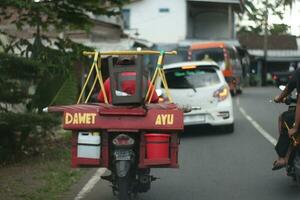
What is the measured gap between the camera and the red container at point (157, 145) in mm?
7105

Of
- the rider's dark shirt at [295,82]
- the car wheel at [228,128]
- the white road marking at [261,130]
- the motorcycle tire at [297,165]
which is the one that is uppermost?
the rider's dark shirt at [295,82]

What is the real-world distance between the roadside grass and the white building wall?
37299 mm

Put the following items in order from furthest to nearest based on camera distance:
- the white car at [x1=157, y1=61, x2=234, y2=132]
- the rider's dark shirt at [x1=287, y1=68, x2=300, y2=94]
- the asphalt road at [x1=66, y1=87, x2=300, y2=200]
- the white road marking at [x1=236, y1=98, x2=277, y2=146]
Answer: the white car at [x1=157, y1=61, x2=234, y2=132] → the white road marking at [x1=236, y1=98, x2=277, y2=146] → the asphalt road at [x1=66, y1=87, x2=300, y2=200] → the rider's dark shirt at [x1=287, y1=68, x2=300, y2=94]

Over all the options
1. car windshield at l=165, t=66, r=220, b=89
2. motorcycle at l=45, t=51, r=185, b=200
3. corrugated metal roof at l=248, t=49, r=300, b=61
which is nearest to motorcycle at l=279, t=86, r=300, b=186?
motorcycle at l=45, t=51, r=185, b=200

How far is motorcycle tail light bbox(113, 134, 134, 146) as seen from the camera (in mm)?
7102

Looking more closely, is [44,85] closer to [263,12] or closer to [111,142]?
[263,12]

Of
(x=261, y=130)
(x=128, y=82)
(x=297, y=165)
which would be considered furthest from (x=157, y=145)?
(x=261, y=130)

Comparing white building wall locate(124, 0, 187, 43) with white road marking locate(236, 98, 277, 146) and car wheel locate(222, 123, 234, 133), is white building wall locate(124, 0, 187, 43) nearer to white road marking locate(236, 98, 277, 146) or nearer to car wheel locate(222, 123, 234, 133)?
white road marking locate(236, 98, 277, 146)

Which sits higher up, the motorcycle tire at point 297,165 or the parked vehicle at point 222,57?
the parked vehicle at point 222,57

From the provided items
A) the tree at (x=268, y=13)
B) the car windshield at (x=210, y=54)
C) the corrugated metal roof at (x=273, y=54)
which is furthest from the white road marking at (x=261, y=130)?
the corrugated metal roof at (x=273, y=54)

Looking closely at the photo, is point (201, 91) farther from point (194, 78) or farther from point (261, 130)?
point (261, 130)

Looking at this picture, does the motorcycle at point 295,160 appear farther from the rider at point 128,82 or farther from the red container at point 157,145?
the red container at point 157,145

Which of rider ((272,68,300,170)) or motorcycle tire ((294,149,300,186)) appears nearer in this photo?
motorcycle tire ((294,149,300,186))

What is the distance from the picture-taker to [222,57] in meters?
37.0
